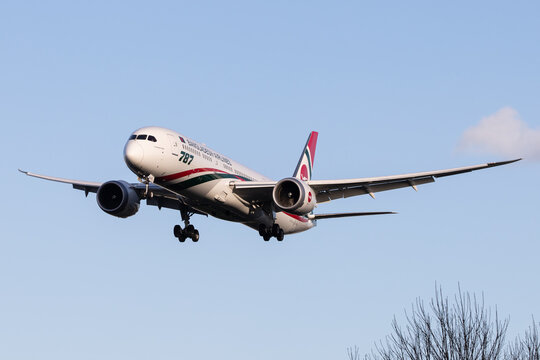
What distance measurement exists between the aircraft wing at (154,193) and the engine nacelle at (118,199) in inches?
19.6

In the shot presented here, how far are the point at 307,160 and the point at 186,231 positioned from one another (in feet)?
40.3

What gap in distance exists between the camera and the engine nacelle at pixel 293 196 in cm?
4047

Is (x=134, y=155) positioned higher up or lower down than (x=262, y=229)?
higher up

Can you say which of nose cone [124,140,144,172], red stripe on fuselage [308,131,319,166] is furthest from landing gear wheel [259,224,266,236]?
red stripe on fuselage [308,131,319,166]

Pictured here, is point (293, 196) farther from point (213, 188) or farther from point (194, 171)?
point (194, 171)

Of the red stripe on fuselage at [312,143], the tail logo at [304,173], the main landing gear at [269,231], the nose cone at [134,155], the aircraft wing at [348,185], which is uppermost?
the red stripe on fuselage at [312,143]

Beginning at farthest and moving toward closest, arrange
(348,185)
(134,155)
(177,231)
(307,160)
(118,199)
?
(307,160) < (177,231) < (118,199) < (348,185) < (134,155)

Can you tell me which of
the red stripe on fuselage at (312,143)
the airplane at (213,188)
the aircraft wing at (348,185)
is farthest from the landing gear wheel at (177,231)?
the red stripe on fuselage at (312,143)

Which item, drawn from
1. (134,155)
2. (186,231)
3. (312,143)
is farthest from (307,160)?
(134,155)

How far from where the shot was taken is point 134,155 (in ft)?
122

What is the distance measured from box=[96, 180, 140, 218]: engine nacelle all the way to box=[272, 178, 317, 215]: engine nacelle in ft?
24.5

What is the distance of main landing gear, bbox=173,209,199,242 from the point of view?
4516cm

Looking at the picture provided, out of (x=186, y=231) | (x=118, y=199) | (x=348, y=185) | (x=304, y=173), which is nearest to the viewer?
(x=348, y=185)

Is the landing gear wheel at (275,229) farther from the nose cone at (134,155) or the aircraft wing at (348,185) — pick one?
the nose cone at (134,155)
